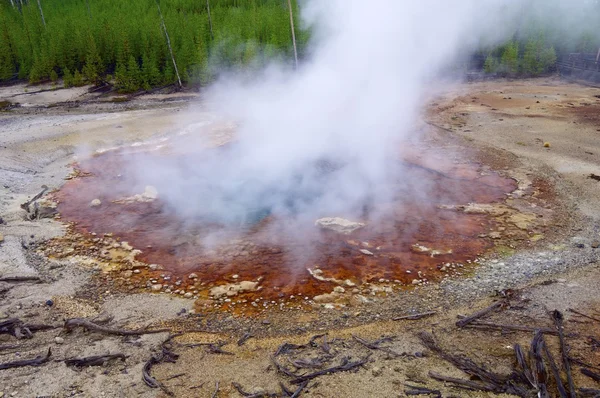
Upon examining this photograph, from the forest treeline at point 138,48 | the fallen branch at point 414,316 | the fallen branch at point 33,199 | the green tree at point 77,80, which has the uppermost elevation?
the forest treeline at point 138,48

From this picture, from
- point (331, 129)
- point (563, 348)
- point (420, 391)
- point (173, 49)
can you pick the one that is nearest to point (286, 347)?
point (420, 391)

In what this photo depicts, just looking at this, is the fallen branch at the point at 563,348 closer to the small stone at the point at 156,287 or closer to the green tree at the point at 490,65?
the small stone at the point at 156,287

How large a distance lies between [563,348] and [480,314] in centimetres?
94

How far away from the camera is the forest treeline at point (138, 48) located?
22812 mm

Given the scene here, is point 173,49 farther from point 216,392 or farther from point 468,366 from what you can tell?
point 468,366

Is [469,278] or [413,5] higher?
[413,5]

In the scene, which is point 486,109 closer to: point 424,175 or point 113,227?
point 424,175

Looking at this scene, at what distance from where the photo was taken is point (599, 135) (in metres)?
12.8

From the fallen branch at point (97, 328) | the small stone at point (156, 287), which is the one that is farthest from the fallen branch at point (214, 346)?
the small stone at point (156, 287)

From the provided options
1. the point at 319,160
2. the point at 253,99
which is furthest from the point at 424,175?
the point at 253,99

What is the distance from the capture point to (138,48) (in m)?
24.2

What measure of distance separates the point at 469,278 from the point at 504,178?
458 centimetres

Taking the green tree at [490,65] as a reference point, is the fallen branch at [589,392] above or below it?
below

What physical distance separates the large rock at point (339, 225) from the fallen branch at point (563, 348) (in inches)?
129
